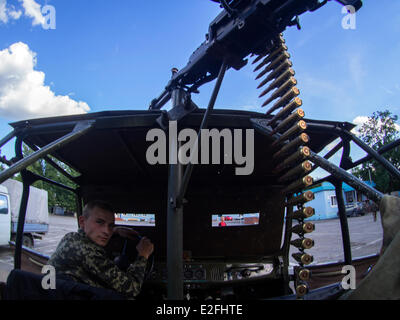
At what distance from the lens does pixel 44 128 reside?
2.64 m

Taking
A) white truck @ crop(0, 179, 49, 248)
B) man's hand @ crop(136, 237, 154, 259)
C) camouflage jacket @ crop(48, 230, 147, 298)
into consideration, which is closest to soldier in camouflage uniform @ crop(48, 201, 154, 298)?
camouflage jacket @ crop(48, 230, 147, 298)

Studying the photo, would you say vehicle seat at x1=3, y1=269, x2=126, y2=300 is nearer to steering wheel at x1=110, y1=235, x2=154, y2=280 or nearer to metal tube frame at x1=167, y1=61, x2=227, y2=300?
metal tube frame at x1=167, y1=61, x2=227, y2=300

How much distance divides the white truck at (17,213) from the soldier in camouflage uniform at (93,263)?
339 inches

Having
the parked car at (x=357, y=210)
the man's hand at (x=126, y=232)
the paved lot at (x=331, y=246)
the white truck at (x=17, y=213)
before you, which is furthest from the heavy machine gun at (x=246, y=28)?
the parked car at (x=357, y=210)

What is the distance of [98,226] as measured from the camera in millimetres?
2301

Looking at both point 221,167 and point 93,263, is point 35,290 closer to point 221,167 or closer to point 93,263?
point 93,263

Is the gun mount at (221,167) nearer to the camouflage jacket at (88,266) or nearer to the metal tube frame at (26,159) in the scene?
the metal tube frame at (26,159)

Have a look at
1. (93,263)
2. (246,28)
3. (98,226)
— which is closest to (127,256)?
(98,226)

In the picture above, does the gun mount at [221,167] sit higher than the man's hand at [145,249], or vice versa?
the gun mount at [221,167]

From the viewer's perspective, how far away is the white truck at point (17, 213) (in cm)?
1081
